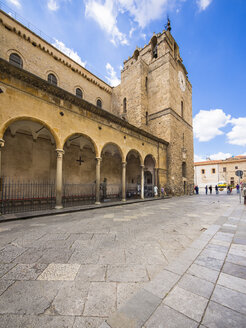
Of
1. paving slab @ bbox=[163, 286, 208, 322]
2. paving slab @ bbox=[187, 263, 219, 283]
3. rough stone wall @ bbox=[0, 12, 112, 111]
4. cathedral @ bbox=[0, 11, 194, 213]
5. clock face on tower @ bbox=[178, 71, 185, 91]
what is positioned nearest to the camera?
paving slab @ bbox=[163, 286, 208, 322]

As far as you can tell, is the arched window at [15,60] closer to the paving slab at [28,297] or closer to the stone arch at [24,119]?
the stone arch at [24,119]

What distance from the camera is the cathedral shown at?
730 cm

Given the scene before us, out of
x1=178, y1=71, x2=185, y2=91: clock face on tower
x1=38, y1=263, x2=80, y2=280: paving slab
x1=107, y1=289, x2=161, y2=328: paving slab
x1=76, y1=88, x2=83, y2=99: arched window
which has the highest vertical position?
x1=178, y1=71, x2=185, y2=91: clock face on tower

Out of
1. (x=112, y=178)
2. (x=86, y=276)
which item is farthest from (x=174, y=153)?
(x=86, y=276)

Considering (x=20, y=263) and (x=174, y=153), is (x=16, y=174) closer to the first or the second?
(x=20, y=263)

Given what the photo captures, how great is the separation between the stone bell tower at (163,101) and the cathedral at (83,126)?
12 centimetres

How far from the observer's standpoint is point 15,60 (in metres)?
11.3

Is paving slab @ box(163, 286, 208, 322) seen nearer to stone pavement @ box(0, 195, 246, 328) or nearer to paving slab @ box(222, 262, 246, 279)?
stone pavement @ box(0, 195, 246, 328)

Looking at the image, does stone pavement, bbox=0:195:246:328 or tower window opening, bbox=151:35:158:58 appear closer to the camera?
stone pavement, bbox=0:195:246:328

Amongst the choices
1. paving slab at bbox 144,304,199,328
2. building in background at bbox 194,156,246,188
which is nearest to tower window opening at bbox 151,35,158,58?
paving slab at bbox 144,304,199,328

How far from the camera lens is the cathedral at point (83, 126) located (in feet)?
24.0

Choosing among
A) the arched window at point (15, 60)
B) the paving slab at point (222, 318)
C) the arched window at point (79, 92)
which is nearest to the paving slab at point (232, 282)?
the paving slab at point (222, 318)

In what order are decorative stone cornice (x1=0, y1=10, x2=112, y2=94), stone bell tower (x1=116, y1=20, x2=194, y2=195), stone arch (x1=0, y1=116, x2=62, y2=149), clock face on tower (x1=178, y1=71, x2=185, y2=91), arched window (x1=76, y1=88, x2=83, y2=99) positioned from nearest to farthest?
stone arch (x1=0, y1=116, x2=62, y2=149) → decorative stone cornice (x1=0, y1=10, x2=112, y2=94) → arched window (x1=76, y1=88, x2=83, y2=99) → stone bell tower (x1=116, y1=20, x2=194, y2=195) → clock face on tower (x1=178, y1=71, x2=185, y2=91)

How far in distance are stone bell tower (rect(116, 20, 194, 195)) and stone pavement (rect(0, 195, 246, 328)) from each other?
14.1m
